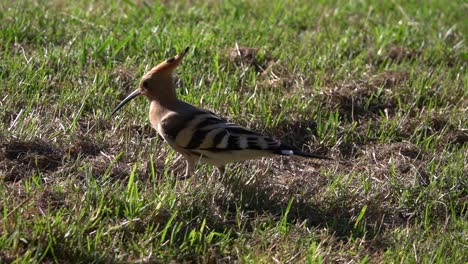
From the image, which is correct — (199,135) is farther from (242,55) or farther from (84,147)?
(242,55)

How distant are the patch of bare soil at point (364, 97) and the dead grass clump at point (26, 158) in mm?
1593

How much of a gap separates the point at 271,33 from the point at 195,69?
0.93 meters

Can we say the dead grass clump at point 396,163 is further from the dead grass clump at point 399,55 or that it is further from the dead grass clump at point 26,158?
the dead grass clump at point 26,158

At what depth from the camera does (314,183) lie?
4.45m

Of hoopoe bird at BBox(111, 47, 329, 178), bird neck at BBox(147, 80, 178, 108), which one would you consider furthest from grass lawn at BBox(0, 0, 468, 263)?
bird neck at BBox(147, 80, 178, 108)

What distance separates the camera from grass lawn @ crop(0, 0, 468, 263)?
374 cm

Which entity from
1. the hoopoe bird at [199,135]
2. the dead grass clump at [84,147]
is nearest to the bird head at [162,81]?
the hoopoe bird at [199,135]

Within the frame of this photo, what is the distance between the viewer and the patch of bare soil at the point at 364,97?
5211mm

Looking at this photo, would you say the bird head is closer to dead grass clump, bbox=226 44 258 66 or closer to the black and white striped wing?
the black and white striped wing

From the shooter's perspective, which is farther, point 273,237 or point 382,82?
point 382,82

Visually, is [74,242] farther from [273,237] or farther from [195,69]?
[195,69]

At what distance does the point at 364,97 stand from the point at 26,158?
2.02 metres

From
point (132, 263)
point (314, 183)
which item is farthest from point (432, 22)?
point (132, 263)

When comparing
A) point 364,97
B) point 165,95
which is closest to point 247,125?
point 165,95
